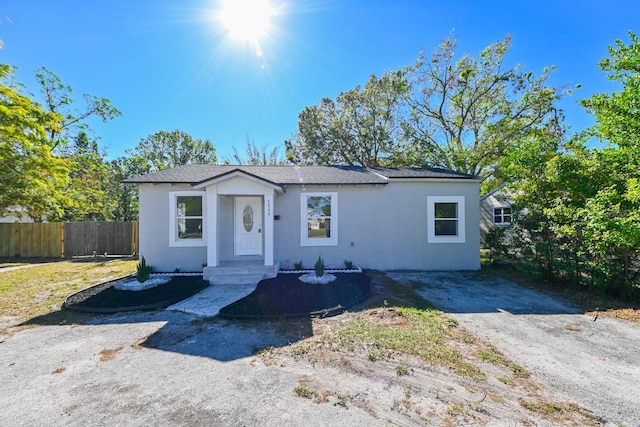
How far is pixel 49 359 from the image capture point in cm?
349

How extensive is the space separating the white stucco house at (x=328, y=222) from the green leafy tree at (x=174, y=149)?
62.1 ft

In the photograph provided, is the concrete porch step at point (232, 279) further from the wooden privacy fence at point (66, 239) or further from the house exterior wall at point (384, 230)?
the wooden privacy fence at point (66, 239)

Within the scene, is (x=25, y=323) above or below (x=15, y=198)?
below

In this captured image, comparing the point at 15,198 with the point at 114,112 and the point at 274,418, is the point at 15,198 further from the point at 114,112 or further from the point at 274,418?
the point at 274,418

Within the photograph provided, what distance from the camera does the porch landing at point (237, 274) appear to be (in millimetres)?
7289

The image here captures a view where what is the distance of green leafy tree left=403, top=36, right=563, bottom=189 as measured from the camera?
53.5ft

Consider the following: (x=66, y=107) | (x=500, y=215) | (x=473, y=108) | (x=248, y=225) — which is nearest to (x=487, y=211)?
(x=500, y=215)

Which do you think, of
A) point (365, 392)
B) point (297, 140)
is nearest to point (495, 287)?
point (365, 392)

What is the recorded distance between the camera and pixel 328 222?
8922 millimetres

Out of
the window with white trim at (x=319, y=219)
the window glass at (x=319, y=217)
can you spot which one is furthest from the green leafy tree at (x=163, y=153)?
the window glass at (x=319, y=217)

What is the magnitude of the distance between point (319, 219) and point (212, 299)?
4.26 metres

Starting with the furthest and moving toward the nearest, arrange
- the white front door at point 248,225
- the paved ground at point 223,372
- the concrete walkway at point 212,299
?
the white front door at point 248,225, the concrete walkway at point 212,299, the paved ground at point 223,372

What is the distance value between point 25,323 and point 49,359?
213 centimetres

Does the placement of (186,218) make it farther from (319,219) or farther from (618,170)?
(618,170)
